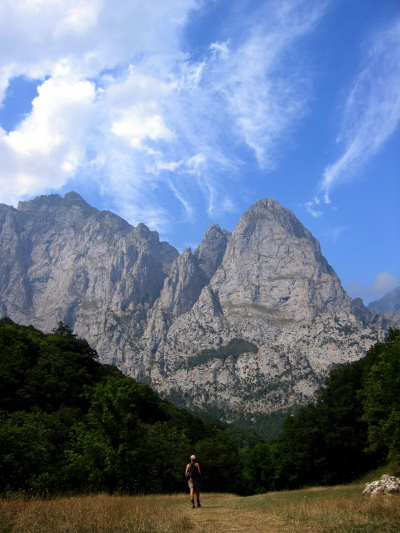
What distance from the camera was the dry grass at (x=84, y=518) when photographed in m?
9.73

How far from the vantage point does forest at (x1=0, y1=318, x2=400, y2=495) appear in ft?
87.6

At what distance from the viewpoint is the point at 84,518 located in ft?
34.7

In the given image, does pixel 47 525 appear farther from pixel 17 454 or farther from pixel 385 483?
pixel 17 454

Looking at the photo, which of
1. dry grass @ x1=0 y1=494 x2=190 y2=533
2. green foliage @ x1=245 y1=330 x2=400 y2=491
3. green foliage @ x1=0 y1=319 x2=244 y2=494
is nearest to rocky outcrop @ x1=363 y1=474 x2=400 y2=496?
dry grass @ x1=0 y1=494 x2=190 y2=533

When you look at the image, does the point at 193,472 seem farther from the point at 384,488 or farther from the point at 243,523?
the point at 384,488

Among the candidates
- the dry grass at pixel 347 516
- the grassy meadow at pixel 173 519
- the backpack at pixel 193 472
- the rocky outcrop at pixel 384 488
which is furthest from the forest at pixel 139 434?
the rocky outcrop at pixel 384 488

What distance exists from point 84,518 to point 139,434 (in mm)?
20694

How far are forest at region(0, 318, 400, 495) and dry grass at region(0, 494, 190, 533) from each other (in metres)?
4.30

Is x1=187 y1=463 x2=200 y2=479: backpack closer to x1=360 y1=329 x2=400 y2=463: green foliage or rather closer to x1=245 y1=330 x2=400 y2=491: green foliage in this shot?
x1=360 y1=329 x2=400 y2=463: green foliage

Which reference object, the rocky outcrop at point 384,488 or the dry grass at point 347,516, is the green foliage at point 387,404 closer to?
the rocky outcrop at point 384,488

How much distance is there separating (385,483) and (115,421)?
738 inches

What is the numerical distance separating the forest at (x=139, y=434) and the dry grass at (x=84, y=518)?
14.1 feet

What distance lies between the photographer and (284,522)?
37.9ft

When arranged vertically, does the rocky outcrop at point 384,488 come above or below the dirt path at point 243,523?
below
